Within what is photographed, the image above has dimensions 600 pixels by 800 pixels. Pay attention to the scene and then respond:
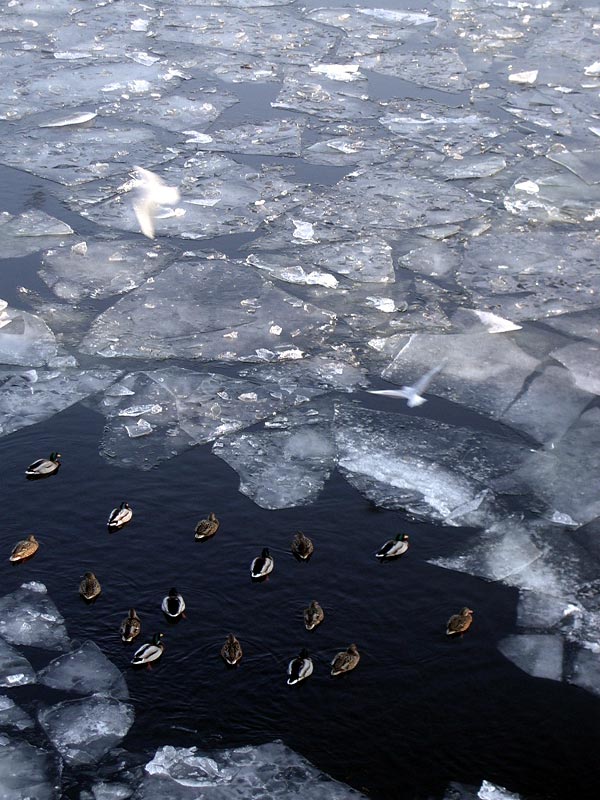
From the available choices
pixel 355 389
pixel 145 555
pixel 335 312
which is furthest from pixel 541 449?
pixel 145 555

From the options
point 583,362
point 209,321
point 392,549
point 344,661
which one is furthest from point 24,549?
point 583,362

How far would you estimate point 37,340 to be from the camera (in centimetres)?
938

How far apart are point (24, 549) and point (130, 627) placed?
1.07 meters

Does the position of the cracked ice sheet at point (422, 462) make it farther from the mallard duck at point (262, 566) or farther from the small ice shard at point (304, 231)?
the small ice shard at point (304, 231)

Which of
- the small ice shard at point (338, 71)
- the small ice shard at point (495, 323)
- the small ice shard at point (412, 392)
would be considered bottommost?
the small ice shard at point (338, 71)

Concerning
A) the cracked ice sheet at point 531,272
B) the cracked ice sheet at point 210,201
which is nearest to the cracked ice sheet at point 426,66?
the cracked ice sheet at point 210,201

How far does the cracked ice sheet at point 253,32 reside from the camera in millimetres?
16812

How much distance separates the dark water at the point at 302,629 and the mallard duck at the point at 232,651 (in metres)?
0.06

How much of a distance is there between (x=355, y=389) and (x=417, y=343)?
3.26 ft

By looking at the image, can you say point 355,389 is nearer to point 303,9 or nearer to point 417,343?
point 417,343

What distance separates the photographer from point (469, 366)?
929 cm

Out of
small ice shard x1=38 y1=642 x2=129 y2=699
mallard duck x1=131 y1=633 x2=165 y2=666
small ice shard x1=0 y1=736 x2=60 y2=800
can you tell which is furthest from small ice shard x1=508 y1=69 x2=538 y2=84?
small ice shard x1=0 y1=736 x2=60 y2=800

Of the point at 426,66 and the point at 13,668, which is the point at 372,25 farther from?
the point at 13,668

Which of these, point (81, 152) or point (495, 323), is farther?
point (81, 152)
